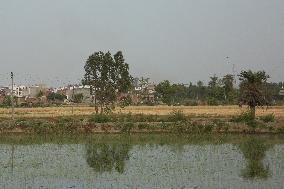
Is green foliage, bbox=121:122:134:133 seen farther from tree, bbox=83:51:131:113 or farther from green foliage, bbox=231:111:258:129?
tree, bbox=83:51:131:113

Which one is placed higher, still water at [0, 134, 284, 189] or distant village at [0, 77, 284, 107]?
distant village at [0, 77, 284, 107]

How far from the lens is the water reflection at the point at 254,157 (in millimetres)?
20172

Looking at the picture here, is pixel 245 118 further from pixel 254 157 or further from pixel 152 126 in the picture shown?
pixel 254 157

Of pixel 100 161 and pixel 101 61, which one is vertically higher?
pixel 101 61

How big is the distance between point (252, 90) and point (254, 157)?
19244mm

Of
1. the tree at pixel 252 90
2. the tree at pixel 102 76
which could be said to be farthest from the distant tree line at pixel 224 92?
the tree at pixel 102 76

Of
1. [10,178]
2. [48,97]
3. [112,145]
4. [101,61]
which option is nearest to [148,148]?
[112,145]

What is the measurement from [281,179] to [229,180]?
6.28 ft

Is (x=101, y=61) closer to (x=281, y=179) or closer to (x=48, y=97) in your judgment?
(x=281, y=179)

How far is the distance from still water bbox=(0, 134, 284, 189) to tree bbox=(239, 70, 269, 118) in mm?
7884

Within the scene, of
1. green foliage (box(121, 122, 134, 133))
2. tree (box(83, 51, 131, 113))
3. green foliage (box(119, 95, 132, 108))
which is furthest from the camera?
green foliage (box(119, 95, 132, 108))

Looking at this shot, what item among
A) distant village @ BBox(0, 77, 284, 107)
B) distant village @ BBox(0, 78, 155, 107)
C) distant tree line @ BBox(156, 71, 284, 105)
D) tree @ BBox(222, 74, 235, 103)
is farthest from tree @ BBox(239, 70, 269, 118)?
tree @ BBox(222, 74, 235, 103)

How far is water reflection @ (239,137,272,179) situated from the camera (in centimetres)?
2017

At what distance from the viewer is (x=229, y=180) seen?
18.8 metres
